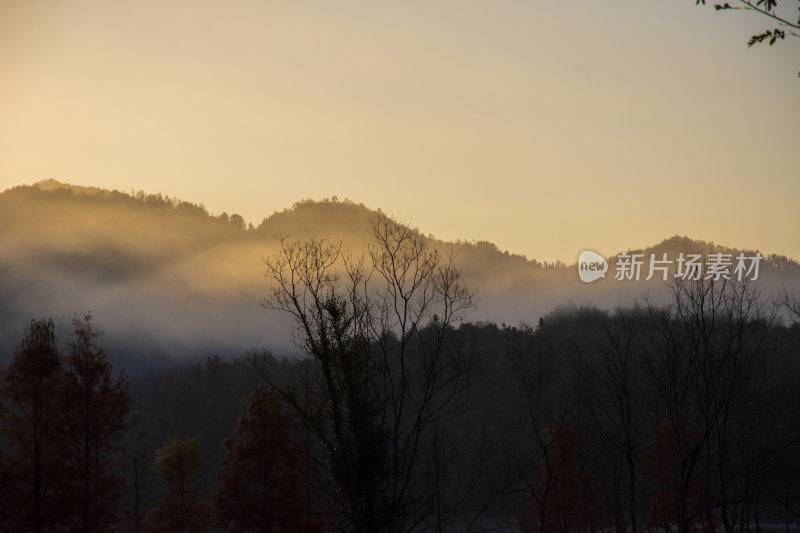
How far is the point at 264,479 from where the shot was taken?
34906 millimetres

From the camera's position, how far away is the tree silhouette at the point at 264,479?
112ft

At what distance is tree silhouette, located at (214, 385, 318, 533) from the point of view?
34.2 meters

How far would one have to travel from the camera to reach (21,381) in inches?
1190

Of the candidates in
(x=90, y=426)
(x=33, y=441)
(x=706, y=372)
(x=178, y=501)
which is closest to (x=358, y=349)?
(x=706, y=372)

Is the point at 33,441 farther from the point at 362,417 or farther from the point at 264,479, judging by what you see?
the point at 362,417

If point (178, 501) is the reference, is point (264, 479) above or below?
above

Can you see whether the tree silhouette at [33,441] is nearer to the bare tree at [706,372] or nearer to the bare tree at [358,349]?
the bare tree at [358,349]

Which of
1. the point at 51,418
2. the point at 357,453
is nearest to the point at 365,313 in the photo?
the point at 357,453

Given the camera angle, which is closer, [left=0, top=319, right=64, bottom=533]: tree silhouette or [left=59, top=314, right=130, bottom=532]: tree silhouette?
[left=0, top=319, right=64, bottom=533]: tree silhouette

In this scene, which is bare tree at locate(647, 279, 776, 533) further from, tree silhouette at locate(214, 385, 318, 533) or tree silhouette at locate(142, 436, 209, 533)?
tree silhouette at locate(142, 436, 209, 533)

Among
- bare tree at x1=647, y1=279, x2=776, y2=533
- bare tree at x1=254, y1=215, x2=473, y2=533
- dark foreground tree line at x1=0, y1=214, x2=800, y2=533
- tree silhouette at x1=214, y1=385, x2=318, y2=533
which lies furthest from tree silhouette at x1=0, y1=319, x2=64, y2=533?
bare tree at x1=647, y1=279, x2=776, y2=533

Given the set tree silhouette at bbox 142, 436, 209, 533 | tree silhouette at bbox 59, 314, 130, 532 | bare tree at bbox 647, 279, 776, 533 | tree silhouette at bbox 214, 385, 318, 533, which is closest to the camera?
bare tree at bbox 647, 279, 776, 533

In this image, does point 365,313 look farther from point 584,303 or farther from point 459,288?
point 584,303

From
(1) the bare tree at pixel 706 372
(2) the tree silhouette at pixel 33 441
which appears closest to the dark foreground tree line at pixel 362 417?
(2) the tree silhouette at pixel 33 441
